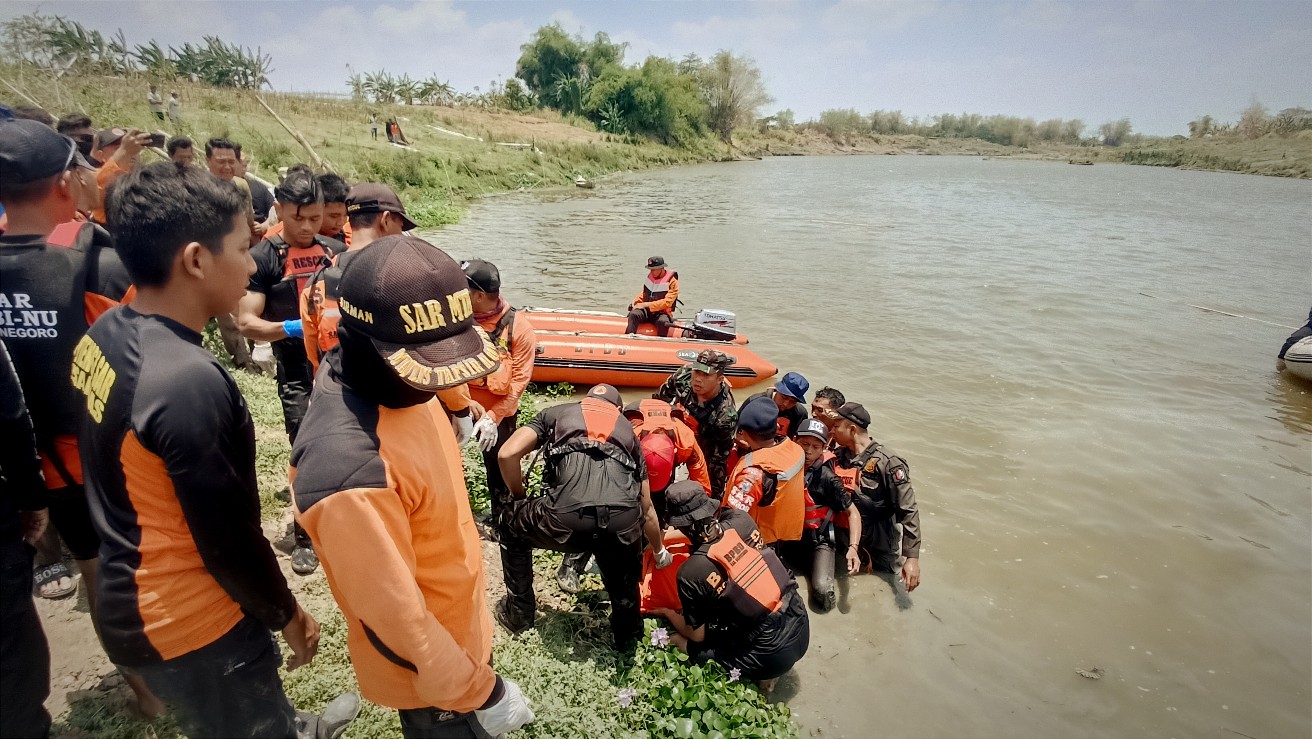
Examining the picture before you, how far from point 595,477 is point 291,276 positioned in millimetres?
2218

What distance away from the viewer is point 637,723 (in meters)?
2.73

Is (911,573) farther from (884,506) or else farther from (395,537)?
(395,537)

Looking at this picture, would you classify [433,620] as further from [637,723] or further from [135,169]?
[637,723]

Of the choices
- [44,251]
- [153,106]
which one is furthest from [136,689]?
[153,106]

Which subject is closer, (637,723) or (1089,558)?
(637,723)

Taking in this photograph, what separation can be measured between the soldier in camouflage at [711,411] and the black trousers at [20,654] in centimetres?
364

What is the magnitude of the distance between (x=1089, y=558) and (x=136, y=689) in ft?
19.9

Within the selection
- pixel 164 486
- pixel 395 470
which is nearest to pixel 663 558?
pixel 395 470

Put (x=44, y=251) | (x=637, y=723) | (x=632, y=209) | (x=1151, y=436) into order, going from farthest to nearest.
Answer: (x=632, y=209) < (x=1151, y=436) < (x=637, y=723) < (x=44, y=251)

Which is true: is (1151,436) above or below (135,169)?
below

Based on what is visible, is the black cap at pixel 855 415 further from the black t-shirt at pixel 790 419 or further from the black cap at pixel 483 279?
the black cap at pixel 483 279

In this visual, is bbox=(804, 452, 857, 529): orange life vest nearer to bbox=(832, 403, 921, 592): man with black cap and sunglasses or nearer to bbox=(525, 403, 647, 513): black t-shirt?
bbox=(832, 403, 921, 592): man with black cap and sunglasses

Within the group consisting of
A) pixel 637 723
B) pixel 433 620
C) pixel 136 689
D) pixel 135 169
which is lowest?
pixel 637 723

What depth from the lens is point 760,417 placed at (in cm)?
379
